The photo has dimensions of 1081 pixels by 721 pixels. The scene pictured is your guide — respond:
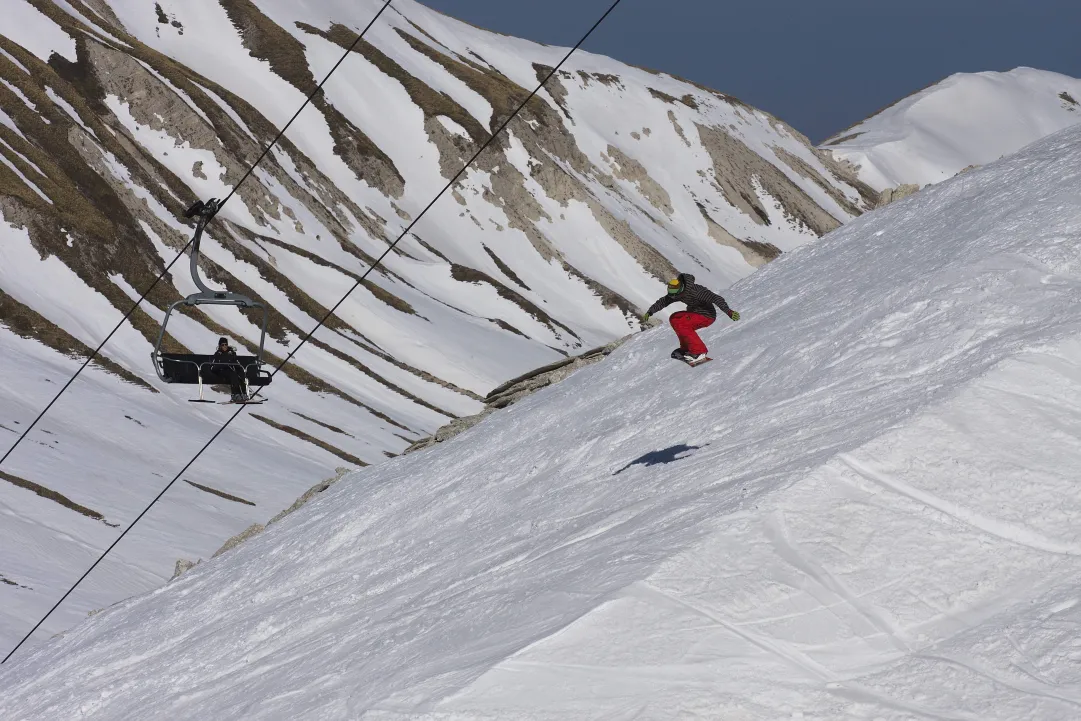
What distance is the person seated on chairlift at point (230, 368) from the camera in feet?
77.0

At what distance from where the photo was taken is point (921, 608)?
14.1 meters

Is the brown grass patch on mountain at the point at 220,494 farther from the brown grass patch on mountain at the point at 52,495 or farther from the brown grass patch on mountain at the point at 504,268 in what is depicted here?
the brown grass patch on mountain at the point at 504,268

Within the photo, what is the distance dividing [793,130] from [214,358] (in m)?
186

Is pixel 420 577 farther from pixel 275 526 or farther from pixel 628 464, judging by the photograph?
pixel 275 526

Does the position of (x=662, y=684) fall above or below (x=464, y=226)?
below

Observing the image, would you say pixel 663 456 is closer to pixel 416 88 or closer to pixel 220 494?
pixel 220 494

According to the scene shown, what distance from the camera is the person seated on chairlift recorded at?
2346 centimetres

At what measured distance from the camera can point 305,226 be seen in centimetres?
11519

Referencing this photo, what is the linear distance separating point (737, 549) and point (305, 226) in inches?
4074

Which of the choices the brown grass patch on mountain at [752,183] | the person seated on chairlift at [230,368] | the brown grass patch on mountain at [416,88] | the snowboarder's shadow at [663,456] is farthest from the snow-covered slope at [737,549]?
the brown grass patch on mountain at [752,183]

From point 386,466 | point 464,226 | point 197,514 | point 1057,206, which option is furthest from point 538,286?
point 1057,206

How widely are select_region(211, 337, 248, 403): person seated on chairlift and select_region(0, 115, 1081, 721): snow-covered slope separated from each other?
13.6 ft

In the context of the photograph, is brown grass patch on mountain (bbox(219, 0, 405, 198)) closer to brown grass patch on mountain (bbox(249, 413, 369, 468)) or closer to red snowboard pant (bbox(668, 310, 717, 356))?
brown grass patch on mountain (bbox(249, 413, 369, 468))

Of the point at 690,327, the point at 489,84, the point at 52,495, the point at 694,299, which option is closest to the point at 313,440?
the point at 52,495
